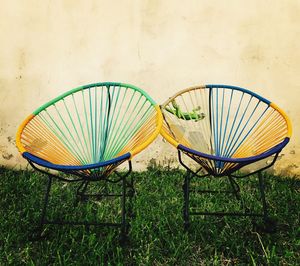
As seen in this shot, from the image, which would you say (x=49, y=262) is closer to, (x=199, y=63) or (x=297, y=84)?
(x=199, y=63)

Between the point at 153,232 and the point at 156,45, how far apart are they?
61.9 inches

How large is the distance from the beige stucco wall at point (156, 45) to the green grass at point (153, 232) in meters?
0.79

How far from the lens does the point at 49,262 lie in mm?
2033

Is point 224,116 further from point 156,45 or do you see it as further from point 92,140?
point 92,140

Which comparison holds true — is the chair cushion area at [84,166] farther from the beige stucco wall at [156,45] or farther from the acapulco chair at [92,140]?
the beige stucco wall at [156,45]

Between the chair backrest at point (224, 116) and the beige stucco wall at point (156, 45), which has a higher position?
the beige stucco wall at point (156, 45)

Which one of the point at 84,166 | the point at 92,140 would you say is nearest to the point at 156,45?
the point at 92,140

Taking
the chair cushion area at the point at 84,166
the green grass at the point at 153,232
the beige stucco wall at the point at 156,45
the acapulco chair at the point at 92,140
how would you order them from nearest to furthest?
the chair cushion area at the point at 84,166 → the acapulco chair at the point at 92,140 → the green grass at the point at 153,232 → the beige stucco wall at the point at 156,45

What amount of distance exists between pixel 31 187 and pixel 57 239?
2.64 feet

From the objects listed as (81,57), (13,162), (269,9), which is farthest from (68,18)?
(269,9)

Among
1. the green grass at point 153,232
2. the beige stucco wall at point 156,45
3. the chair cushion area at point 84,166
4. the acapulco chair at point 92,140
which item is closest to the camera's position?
the chair cushion area at point 84,166

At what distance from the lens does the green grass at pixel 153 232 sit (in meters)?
A: 2.05

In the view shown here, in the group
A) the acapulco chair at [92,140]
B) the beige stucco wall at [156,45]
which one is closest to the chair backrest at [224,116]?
the beige stucco wall at [156,45]

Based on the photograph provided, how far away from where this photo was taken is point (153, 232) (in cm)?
227
